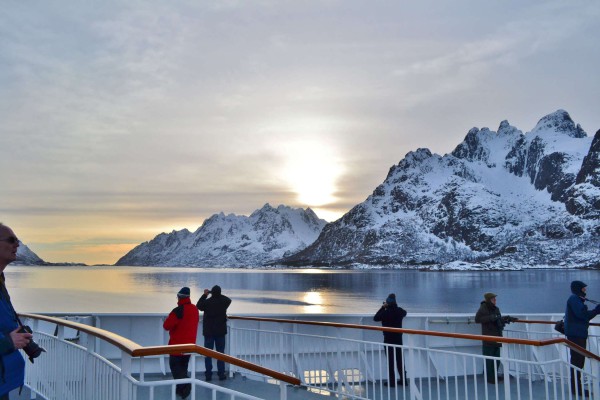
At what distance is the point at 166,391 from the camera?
820 cm

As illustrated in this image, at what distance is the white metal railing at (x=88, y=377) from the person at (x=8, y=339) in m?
0.61

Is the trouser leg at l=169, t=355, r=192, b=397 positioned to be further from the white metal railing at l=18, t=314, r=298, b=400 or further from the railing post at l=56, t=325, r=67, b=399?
the railing post at l=56, t=325, r=67, b=399

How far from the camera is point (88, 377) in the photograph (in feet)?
15.7

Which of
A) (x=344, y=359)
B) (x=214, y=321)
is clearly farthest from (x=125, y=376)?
(x=214, y=321)

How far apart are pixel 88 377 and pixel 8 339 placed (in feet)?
4.77

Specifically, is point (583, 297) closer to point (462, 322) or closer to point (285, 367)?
point (462, 322)

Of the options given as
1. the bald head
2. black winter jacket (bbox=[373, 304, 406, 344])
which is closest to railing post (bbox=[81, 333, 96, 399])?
the bald head

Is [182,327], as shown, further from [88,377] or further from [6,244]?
[6,244]

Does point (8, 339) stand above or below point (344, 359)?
above

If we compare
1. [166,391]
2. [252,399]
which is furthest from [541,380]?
[252,399]

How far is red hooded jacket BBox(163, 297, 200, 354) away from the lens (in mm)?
7684

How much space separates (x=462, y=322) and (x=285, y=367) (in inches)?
142

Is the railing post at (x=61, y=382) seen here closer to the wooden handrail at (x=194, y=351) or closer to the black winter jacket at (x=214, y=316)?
the wooden handrail at (x=194, y=351)

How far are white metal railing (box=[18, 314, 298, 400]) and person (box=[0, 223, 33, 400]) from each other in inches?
23.9
